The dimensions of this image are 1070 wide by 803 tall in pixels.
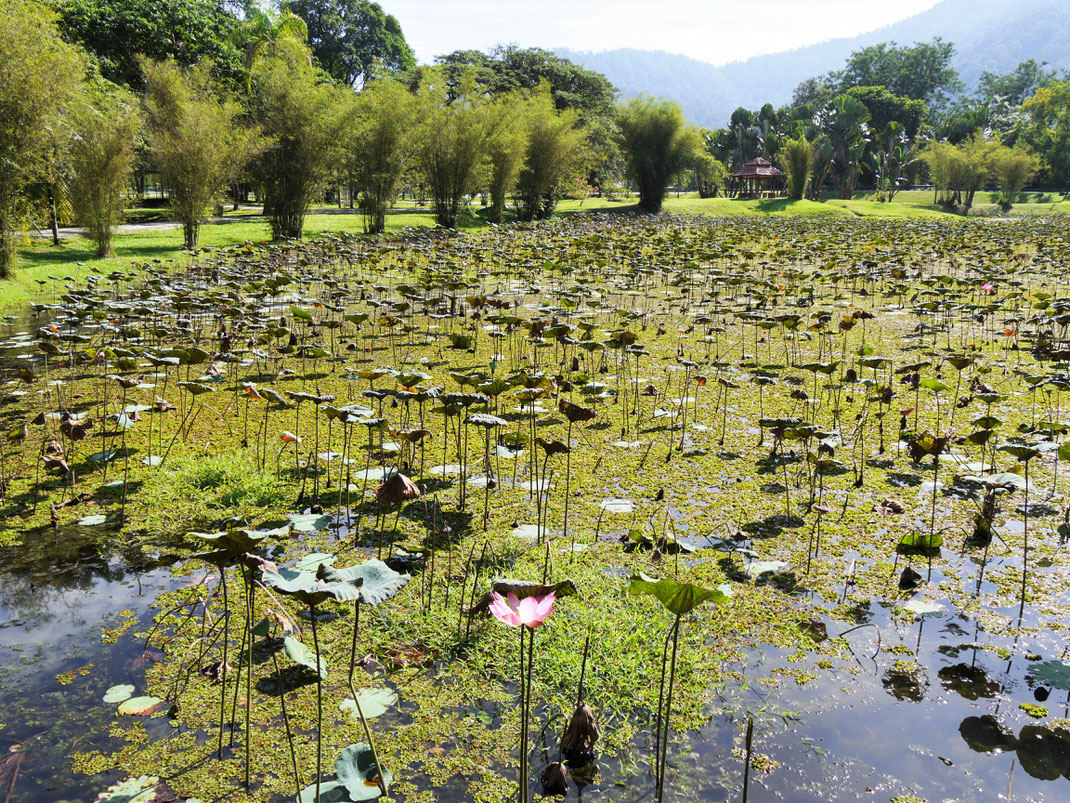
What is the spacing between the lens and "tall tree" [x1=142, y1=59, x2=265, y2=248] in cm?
1833

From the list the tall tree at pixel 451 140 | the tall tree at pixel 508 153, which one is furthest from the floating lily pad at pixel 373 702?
the tall tree at pixel 508 153

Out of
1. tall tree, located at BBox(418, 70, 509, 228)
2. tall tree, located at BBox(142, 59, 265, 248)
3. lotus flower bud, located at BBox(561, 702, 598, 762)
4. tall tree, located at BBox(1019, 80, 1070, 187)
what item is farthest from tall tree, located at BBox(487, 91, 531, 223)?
tall tree, located at BBox(1019, 80, 1070, 187)

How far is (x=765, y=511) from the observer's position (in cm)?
465

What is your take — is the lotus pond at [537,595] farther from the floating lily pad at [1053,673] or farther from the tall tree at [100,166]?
the tall tree at [100,166]

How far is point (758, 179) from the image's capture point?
57344 mm

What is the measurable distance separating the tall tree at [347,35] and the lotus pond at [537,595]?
162 feet

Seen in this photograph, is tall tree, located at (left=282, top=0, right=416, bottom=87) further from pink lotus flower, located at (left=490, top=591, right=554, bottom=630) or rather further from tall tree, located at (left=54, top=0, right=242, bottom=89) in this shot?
pink lotus flower, located at (left=490, top=591, right=554, bottom=630)

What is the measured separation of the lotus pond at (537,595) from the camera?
97.3 inches

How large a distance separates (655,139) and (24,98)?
3282 centimetres

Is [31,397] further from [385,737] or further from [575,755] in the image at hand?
[575,755]

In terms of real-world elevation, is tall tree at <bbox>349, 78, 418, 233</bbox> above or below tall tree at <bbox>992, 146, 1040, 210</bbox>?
below

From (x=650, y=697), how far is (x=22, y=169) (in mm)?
15569

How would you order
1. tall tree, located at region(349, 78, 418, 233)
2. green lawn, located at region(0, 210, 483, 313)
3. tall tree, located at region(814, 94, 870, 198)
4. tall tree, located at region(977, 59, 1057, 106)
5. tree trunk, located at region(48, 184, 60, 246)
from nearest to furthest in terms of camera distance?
green lawn, located at region(0, 210, 483, 313) → tree trunk, located at region(48, 184, 60, 246) → tall tree, located at region(349, 78, 418, 233) → tall tree, located at region(814, 94, 870, 198) → tall tree, located at region(977, 59, 1057, 106)

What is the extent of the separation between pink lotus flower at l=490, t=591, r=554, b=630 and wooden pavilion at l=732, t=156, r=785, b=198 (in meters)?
55.6
